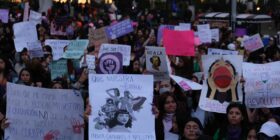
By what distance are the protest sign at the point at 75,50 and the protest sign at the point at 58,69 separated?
0.40 meters

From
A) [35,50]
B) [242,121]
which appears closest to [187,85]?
[242,121]

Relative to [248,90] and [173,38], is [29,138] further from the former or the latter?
[173,38]

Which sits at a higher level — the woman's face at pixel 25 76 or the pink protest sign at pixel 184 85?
the woman's face at pixel 25 76

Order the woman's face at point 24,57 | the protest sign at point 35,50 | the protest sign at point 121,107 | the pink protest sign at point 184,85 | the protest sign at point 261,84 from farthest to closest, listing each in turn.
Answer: the protest sign at point 35,50
the woman's face at point 24,57
the pink protest sign at point 184,85
the protest sign at point 261,84
the protest sign at point 121,107

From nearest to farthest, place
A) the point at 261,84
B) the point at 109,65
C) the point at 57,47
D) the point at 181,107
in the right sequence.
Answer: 1. the point at 261,84
2. the point at 181,107
3. the point at 109,65
4. the point at 57,47

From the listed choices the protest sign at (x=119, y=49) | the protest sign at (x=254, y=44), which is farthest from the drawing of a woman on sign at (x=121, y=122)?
the protest sign at (x=254, y=44)

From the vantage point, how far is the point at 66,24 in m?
17.9

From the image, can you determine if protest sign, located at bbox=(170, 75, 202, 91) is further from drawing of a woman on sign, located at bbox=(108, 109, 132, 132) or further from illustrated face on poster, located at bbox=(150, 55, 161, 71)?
drawing of a woman on sign, located at bbox=(108, 109, 132, 132)

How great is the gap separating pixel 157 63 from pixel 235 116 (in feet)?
9.61

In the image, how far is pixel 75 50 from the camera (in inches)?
450

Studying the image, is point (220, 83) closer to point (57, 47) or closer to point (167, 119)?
point (167, 119)

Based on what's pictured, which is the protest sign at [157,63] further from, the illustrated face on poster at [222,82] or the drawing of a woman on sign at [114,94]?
A: the drawing of a woman on sign at [114,94]

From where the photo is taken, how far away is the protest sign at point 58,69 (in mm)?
10330

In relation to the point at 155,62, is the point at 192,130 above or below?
below
